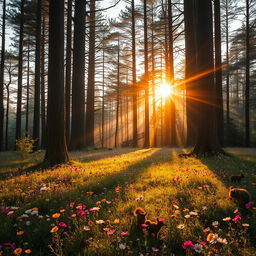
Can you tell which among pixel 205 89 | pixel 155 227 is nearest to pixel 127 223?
pixel 155 227

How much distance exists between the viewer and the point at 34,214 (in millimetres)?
2473

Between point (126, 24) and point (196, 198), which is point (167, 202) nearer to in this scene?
point (196, 198)

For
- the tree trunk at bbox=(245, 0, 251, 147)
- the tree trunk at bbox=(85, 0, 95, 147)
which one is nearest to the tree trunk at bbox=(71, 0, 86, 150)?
the tree trunk at bbox=(85, 0, 95, 147)

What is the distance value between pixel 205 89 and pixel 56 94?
6.48 m

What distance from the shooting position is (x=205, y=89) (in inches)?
324

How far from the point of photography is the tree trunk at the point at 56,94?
6.93 metres

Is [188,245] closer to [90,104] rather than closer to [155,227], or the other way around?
[155,227]

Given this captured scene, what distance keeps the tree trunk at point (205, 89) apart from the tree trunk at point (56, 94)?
5.84 metres

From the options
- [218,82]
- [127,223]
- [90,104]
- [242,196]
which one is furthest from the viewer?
[90,104]

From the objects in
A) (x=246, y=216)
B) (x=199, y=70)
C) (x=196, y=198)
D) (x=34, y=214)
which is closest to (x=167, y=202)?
(x=196, y=198)

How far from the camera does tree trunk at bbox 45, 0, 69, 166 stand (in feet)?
22.7

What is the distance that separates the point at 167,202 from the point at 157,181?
1.37 m

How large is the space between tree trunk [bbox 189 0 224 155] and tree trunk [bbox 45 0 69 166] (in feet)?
19.2

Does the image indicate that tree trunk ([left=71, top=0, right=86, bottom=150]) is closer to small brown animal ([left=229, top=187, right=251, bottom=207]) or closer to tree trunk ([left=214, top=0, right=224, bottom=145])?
tree trunk ([left=214, top=0, right=224, bottom=145])
